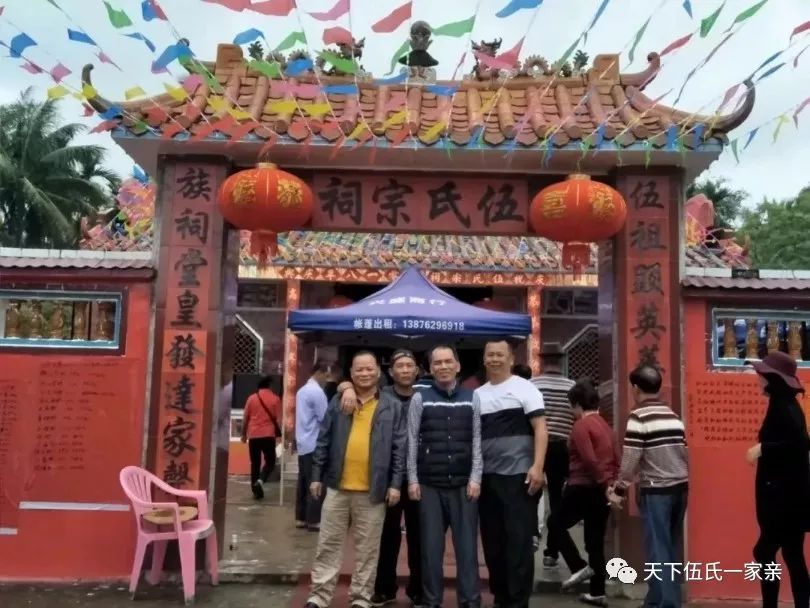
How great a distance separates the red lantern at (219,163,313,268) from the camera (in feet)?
17.2

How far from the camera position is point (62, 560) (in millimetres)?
5402

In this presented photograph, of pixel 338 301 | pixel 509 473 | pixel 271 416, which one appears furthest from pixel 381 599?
pixel 338 301

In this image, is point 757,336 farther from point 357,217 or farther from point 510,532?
point 357,217

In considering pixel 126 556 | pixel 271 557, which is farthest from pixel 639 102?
pixel 126 556

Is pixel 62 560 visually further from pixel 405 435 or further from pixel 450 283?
pixel 450 283

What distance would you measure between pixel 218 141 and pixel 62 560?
3266 mm

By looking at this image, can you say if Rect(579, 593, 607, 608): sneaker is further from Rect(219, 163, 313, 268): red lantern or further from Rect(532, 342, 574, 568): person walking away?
Rect(219, 163, 313, 268): red lantern

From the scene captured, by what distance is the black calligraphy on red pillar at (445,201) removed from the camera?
584cm

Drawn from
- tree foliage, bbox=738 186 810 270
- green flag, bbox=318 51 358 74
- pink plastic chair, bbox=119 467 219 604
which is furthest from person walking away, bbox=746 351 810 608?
tree foliage, bbox=738 186 810 270

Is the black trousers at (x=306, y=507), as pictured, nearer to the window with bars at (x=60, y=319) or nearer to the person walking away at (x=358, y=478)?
the window with bars at (x=60, y=319)

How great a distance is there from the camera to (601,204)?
5191mm

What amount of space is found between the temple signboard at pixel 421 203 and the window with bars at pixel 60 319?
1727 millimetres

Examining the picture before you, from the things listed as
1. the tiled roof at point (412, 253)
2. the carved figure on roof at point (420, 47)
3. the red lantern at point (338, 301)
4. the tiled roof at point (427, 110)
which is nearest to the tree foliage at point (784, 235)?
the tiled roof at point (412, 253)

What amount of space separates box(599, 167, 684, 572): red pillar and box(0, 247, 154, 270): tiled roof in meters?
3.59
